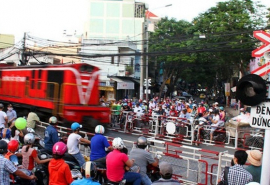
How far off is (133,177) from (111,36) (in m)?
43.3

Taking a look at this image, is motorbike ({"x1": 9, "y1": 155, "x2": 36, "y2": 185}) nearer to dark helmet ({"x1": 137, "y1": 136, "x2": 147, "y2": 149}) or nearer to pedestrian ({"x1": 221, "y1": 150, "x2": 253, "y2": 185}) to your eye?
dark helmet ({"x1": 137, "y1": 136, "x2": 147, "y2": 149})

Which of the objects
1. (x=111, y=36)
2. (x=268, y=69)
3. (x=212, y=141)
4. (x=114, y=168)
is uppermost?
(x=111, y=36)

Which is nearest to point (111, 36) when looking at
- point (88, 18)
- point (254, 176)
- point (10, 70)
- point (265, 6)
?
point (88, 18)

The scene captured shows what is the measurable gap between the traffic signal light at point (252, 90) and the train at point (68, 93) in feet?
38.3

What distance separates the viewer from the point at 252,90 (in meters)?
4.61

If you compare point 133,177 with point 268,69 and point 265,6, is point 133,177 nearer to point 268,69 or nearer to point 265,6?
point 268,69

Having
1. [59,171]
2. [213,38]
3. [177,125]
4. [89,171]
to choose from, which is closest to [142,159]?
[59,171]

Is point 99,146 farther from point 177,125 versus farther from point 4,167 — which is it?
point 177,125

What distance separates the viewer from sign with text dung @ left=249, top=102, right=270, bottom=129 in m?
A: 4.47

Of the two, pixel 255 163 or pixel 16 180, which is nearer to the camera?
pixel 255 163

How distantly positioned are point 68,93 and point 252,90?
1255cm

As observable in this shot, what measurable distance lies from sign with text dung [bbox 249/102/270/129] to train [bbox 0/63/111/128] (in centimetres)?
1178

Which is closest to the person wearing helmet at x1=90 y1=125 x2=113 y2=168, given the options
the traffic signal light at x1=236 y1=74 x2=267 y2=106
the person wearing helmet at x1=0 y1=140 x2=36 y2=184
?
the person wearing helmet at x1=0 y1=140 x2=36 y2=184

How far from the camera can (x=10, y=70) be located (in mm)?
22234
